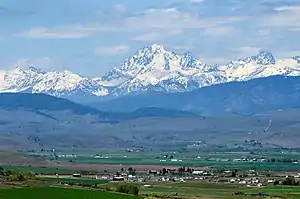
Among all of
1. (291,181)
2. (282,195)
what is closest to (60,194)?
(282,195)

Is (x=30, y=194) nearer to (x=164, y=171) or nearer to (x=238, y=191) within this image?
(x=238, y=191)

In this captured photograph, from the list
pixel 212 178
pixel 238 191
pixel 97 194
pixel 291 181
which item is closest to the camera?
pixel 97 194

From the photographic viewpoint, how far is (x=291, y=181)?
497ft

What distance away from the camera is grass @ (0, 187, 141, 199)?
90.1 m

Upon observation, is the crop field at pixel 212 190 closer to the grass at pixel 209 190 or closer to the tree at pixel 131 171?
the grass at pixel 209 190

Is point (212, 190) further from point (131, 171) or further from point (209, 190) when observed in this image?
point (131, 171)

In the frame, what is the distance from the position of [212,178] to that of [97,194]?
75.8m

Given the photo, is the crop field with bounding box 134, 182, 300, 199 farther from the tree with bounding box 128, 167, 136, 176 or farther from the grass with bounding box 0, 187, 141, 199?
the tree with bounding box 128, 167, 136, 176

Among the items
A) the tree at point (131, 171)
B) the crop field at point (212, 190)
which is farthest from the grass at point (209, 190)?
the tree at point (131, 171)

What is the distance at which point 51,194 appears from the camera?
3681 inches

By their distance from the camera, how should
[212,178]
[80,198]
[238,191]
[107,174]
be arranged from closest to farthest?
1. [80,198]
2. [238,191]
3. [212,178]
4. [107,174]

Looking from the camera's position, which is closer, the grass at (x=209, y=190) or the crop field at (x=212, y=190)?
the grass at (x=209, y=190)

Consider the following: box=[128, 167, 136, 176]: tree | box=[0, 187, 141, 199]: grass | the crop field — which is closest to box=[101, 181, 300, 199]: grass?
the crop field

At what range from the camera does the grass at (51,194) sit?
295ft
